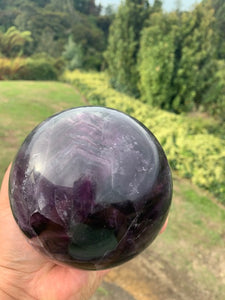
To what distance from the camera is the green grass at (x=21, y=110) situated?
7738mm

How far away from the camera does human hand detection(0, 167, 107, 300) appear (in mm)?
2182

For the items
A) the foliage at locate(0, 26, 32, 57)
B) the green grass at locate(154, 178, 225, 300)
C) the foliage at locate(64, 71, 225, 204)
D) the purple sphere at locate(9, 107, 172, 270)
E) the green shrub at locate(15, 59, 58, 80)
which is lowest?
the green shrub at locate(15, 59, 58, 80)

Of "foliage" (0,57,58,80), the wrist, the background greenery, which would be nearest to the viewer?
the wrist

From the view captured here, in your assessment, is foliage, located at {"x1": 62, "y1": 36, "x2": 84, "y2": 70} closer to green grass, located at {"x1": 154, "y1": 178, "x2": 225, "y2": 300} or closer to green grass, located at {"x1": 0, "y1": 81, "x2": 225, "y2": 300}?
green grass, located at {"x1": 0, "y1": 81, "x2": 225, "y2": 300}

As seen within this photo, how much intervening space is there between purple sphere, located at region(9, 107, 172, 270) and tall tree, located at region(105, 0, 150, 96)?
42.9ft

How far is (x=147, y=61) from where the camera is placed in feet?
37.8

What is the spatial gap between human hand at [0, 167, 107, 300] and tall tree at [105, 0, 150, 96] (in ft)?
42.2

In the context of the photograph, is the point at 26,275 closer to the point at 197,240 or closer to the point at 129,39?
the point at 197,240

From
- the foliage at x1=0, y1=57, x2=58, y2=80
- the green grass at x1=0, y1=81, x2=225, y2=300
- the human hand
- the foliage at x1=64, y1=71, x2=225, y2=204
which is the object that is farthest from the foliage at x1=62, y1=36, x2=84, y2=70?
the human hand

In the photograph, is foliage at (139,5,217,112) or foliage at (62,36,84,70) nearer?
foliage at (139,5,217,112)

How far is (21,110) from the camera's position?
36.2 feet

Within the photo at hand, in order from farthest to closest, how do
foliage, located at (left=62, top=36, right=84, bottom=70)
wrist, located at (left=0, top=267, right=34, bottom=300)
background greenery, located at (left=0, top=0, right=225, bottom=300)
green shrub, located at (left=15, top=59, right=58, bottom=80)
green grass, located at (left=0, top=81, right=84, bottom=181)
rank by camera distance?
1. foliage, located at (left=62, top=36, right=84, bottom=70)
2. green shrub, located at (left=15, top=59, right=58, bottom=80)
3. green grass, located at (left=0, top=81, right=84, bottom=181)
4. background greenery, located at (left=0, top=0, right=225, bottom=300)
5. wrist, located at (left=0, top=267, right=34, bottom=300)

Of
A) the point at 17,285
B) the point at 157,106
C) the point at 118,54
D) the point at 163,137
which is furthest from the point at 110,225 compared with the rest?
the point at 118,54

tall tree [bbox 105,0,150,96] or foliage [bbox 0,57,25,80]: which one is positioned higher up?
tall tree [bbox 105,0,150,96]
